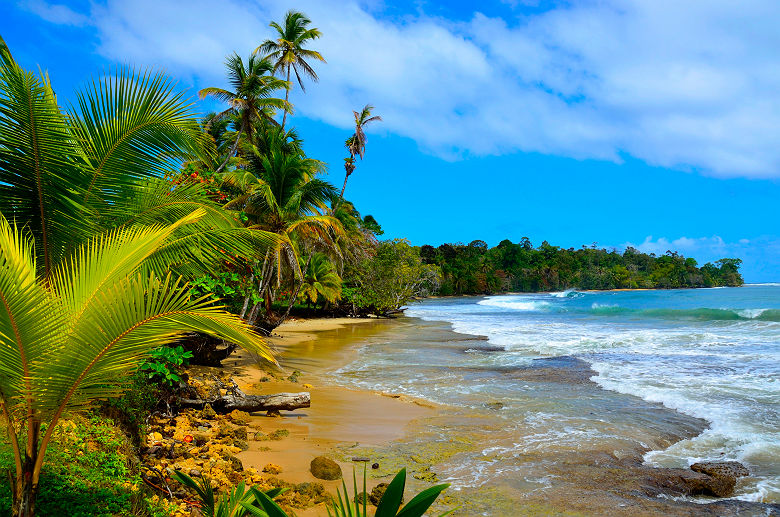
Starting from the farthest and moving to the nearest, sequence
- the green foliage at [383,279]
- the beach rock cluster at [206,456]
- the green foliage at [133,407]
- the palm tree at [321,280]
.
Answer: the green foliage at [383,279] < the palm tree at [321,280] < the green foliage at [133,407] < the beach rock cluster at [206,456]

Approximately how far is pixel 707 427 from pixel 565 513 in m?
4.05

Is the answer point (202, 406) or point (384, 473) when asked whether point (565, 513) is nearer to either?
point (384, 473)

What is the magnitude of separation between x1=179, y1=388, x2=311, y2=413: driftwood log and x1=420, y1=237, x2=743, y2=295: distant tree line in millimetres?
78368

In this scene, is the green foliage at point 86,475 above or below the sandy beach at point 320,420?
above

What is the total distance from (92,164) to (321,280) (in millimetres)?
22498

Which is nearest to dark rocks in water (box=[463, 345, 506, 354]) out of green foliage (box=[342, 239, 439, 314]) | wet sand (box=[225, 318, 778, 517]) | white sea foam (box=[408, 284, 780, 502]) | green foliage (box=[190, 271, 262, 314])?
white sea foam (box=[408, 284, 780, 502])

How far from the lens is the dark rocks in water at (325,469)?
15.9 ft

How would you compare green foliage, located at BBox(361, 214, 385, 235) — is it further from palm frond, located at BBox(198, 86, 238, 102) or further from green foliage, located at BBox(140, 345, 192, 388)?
green foliage, located at BBox(140, 345, 192, 388)

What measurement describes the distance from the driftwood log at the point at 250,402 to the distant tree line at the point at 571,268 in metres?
78.4

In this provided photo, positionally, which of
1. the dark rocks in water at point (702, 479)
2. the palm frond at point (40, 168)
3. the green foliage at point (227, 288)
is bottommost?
the dark rocks in water at point (702, 479)

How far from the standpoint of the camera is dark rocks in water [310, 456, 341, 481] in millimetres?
4848

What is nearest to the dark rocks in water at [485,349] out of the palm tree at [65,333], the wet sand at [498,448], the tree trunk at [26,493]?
the wet sand at [498,448]

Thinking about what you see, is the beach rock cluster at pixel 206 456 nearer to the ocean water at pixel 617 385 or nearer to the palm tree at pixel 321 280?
the ocean water at pixel 617 385

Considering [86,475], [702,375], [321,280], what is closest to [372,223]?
[321,280]
